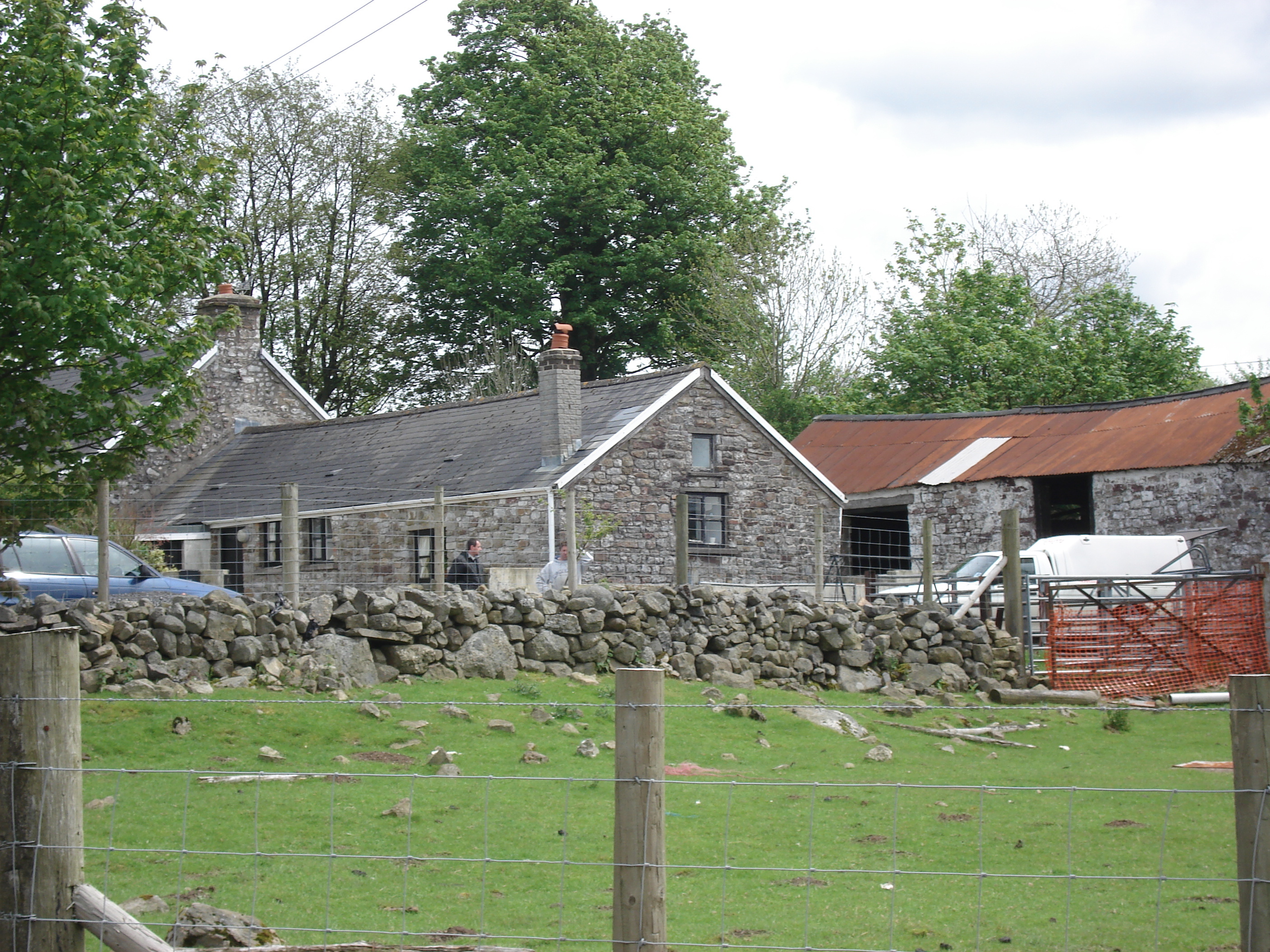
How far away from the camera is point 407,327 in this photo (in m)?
44.8

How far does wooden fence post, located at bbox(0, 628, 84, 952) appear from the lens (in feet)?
16.4

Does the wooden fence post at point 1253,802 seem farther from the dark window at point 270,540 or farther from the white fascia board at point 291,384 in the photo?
the white fascia board at point 291,384

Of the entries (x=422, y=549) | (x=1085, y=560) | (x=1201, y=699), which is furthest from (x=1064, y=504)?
(x=1201, y=699)

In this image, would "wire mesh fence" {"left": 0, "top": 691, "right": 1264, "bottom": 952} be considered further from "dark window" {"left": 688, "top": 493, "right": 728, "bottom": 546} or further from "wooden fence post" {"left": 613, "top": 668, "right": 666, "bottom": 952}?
"dark window" {"left": 688, "top": 493, "right": 728, "bottom": 546}

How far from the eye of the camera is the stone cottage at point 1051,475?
25812mm

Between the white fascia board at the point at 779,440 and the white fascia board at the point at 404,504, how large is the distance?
5.29 metres

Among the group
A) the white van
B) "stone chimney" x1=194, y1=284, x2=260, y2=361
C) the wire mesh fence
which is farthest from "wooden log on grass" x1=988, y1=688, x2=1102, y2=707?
"stone chimney" x1=194, y1=284, x2=260, y2=361

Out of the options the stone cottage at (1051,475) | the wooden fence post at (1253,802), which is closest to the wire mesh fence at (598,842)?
the wooden fence post at (1253,802)

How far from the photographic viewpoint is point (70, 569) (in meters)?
16.1

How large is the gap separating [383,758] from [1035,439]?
22.8 metres

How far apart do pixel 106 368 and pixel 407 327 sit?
1274 inches

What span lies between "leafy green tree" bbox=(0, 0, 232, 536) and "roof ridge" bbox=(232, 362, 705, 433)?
14.0m

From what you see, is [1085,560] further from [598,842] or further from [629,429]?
[598,842]

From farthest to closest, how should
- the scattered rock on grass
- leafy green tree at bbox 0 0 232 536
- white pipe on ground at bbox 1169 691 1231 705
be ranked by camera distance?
white pipe on ground at bbox 1169 691 1231 705 → leafy green tree at bbox 0 0 232 536 → the scattered rock on grass
